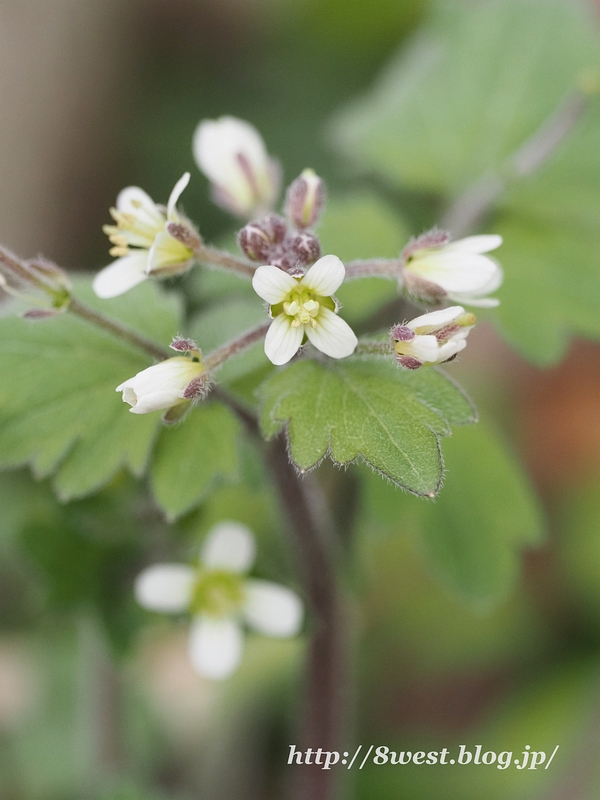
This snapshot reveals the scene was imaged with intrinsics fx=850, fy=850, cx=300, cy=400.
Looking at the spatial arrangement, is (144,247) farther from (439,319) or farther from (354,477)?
(354,477)

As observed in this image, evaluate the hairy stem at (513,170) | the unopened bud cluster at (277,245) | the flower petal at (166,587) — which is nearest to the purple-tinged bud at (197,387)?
the unopened bud cluster at (277,245)

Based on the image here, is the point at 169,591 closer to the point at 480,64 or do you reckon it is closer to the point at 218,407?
the point at 218,407

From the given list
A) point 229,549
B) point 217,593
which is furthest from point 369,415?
point 217,593

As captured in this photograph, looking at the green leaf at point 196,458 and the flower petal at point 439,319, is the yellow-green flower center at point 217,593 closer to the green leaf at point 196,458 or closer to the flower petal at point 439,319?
the green leaf at point 196,458

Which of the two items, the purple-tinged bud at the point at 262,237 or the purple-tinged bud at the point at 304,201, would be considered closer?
the purple-tinged bud at the point at 262,237

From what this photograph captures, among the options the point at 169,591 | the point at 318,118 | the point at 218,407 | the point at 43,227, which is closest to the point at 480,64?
the point at 218,407

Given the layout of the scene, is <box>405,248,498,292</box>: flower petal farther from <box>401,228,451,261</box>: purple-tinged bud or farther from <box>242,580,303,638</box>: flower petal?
<box>242,580,303,638</box>: flower petal

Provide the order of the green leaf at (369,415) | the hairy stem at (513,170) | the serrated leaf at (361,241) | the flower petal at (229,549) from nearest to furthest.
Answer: the green leaf at (369,415) → the flower petal at (229,549) → the serrated leaf at (361,241) → the hairy stem at (513,170)
